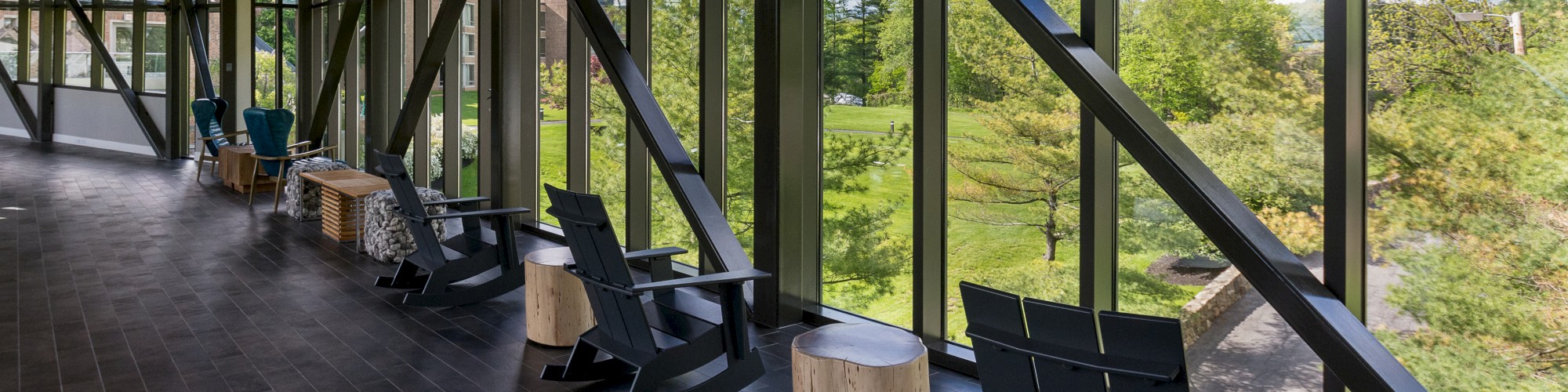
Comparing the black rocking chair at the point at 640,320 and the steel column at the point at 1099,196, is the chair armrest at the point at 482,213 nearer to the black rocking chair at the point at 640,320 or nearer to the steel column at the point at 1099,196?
the black rocking chair at the point at 640,320

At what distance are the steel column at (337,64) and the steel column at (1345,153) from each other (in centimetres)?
1077

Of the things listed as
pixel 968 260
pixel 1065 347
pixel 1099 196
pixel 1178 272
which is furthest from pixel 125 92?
pixel 1065 347

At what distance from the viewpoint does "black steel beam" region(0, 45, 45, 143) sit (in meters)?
19.2

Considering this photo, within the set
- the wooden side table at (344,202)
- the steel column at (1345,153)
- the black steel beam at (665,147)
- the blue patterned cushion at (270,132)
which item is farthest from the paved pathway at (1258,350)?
the blue patterned cushion at (270,132)

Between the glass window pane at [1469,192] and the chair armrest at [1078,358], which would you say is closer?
the chair armrest at [1078,358]

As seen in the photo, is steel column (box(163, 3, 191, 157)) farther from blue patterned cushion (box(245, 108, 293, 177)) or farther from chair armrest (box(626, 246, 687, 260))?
chair armrest (box(626, 246, 687, 260))

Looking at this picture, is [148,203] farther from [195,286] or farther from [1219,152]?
[1219,152]

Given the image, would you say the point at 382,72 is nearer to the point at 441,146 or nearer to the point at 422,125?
the point at 422,125

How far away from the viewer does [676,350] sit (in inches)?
180

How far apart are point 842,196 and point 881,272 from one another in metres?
0.50

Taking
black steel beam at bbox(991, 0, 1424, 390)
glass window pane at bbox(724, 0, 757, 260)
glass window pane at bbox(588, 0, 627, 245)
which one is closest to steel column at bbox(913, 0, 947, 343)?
black steel beam at bbox(991, 0, 1424, 390)

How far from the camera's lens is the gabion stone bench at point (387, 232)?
804cm

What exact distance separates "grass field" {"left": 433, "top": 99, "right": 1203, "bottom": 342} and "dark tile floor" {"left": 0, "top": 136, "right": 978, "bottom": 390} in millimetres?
459

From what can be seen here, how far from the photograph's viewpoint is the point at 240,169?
12508 mm
